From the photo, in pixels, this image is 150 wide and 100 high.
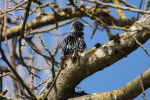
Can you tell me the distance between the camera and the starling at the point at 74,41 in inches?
212

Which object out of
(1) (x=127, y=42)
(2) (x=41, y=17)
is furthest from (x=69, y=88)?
(2) (x=41, y=17)

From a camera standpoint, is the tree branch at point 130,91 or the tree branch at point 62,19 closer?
the tree branch at point 130,91

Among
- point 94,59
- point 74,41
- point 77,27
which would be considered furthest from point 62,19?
point 94,59

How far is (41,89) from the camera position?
389 centimetres

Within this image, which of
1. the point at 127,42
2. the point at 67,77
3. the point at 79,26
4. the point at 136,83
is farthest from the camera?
the point at 79,26

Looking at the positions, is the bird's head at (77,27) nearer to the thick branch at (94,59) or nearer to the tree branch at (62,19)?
the tree branch at (62,19)

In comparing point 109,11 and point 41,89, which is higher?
point 109,11

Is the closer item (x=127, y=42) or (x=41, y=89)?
(x=127, y=42)

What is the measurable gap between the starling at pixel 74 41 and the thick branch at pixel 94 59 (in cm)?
185

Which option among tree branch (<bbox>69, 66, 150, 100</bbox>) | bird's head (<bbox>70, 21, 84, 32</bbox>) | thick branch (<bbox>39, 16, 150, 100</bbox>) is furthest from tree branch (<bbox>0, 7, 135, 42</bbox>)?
tree branch (<bbox>69, 66, 150, 100</bbox>)

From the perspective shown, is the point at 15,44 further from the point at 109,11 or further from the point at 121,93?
the point at 121,93

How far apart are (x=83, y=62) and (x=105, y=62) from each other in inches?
11.0

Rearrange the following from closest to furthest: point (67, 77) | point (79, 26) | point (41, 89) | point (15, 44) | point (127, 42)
→ point (127, 42), point (67, 77), point (41, 89), point (15, 44), point (79, 26)

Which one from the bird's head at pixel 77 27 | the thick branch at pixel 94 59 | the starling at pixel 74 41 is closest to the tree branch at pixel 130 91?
the thick branch at pixel 94 59
